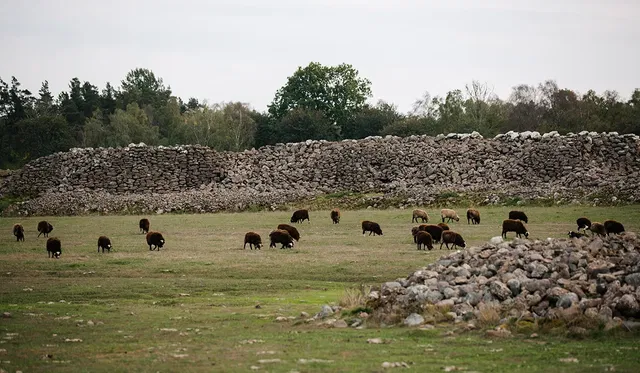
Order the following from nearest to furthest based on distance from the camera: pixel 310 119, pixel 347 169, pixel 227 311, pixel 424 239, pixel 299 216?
pixel 227 311 → pixel 424 239 → pixel 299 216 → pixel 347 169 → pixel 310 119

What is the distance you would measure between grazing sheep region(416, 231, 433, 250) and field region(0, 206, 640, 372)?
1.73 feet

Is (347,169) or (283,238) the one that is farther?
(347,169)

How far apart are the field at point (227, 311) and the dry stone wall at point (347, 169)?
18096 millimetres

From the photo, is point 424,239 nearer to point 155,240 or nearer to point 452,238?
point 452,238

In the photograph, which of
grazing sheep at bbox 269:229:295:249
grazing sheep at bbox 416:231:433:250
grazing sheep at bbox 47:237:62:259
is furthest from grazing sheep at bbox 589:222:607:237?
grazing sheep at bbox 47:237:62:259

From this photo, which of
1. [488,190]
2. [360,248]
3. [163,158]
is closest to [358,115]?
[163,158]

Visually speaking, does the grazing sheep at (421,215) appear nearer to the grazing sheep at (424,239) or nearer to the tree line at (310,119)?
the grazing sheep at (424,239)

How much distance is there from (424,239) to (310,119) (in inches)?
2644

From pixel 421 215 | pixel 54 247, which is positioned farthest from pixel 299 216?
pixel 54 247

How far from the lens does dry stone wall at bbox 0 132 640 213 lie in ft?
192

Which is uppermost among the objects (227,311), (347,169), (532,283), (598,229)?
(347,169)

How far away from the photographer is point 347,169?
65.1 m

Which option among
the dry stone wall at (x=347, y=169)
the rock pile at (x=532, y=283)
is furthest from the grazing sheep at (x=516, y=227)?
the dry stone wall at (x=347, y=169)

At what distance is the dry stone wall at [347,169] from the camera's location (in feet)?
192
